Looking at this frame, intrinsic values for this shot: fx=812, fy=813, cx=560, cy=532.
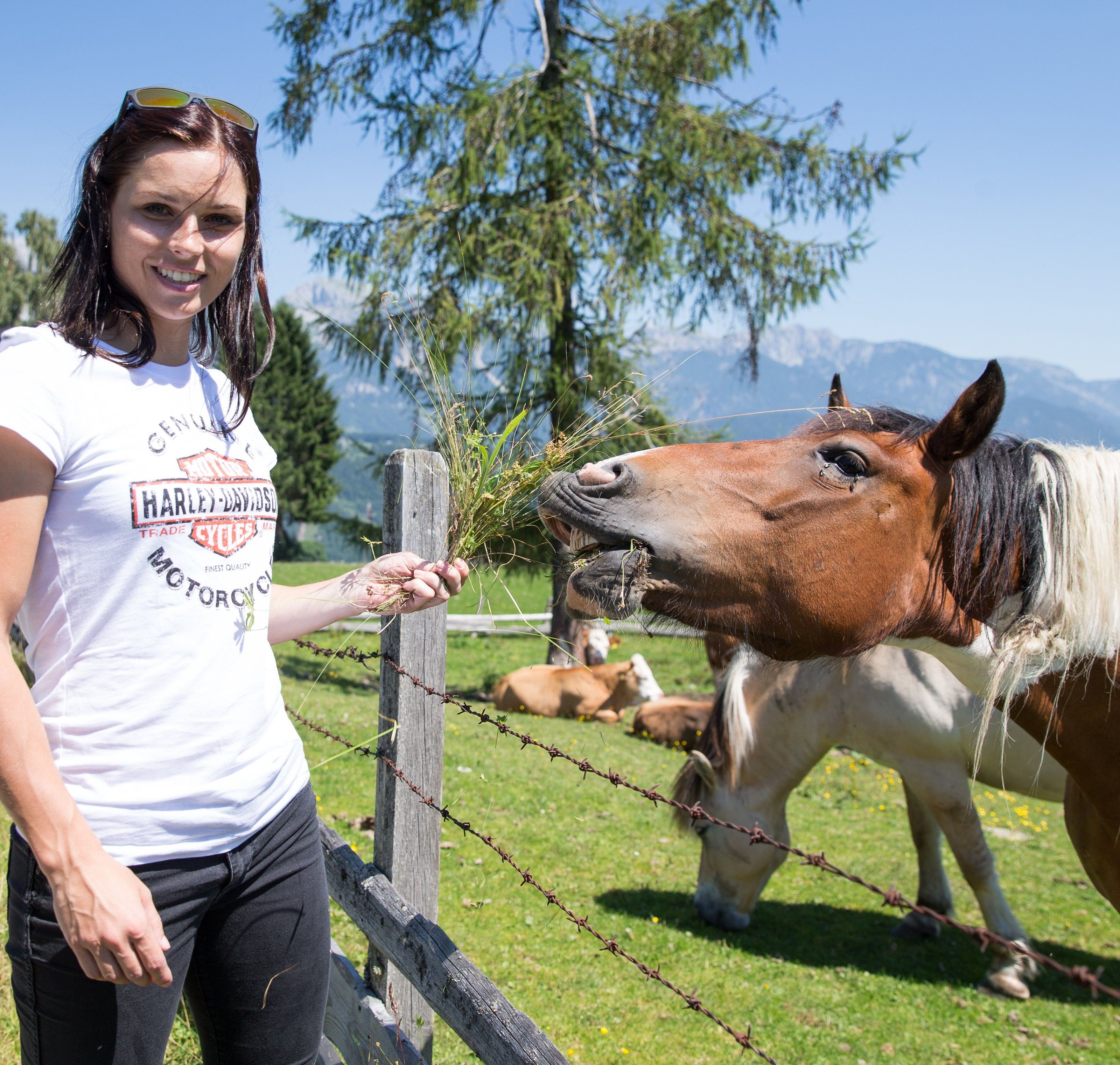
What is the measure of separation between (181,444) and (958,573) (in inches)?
68.5

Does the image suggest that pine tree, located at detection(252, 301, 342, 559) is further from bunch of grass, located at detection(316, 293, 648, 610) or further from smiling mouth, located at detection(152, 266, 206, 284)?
smiling mouth, located at detection(152, 266, 206, 284)

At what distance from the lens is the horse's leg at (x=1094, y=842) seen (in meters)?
2.15

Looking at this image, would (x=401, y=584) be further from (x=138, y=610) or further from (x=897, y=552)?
(x=897, y=552)

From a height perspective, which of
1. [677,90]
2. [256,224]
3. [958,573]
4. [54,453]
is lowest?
[958,573]

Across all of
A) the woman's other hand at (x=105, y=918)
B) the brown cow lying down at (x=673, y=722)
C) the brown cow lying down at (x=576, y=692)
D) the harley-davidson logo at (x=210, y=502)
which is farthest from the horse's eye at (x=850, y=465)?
the brown cow lying down at (x=576, y=692)

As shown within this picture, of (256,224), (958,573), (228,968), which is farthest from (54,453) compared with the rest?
(958,573)

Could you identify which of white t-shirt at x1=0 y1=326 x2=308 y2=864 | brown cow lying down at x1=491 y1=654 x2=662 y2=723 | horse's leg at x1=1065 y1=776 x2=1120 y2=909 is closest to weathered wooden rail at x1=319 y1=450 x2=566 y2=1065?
white t-shirt at x1=0 y1=326 x2=308 y2=864

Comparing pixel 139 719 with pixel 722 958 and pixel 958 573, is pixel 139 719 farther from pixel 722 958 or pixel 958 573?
pixel 722 958

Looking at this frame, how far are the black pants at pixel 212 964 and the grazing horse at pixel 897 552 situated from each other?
839 millimetres

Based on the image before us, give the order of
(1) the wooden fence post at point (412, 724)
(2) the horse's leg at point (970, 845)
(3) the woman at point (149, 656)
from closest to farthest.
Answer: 1. (3) the woman at point (149, 656)
2. (1) the wooden fence post at point (412, 724)
3. (2) the horse's leg at point (970, 845)

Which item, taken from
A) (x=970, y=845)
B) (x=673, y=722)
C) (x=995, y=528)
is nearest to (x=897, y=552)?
(x=995, y=528)

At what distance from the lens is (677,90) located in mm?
11664

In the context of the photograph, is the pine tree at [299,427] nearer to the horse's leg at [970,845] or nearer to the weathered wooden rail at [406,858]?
the horse's leg at [970,845]

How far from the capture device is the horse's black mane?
1.92 metres
